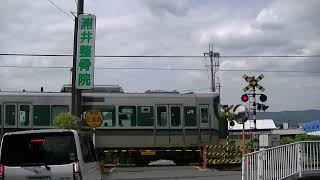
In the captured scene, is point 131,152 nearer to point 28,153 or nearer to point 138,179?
point 138,179

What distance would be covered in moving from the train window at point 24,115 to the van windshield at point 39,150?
1842 centimetres

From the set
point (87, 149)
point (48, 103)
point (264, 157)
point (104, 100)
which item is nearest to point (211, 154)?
point (104, 100)

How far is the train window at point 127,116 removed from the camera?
29812 millimetres

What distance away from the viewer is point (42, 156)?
36.0 ft

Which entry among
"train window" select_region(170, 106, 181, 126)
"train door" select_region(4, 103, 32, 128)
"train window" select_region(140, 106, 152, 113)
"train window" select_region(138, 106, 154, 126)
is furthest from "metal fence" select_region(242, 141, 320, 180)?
"train door" select_region(4, 103, 32, 128)

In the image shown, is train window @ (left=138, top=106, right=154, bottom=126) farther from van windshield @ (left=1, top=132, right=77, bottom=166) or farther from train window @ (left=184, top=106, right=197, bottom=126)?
van windshield @ (left=1, top=132, right=77, bottom=166)

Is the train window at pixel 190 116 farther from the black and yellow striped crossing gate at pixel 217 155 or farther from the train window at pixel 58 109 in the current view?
the train window at pixel 58 109

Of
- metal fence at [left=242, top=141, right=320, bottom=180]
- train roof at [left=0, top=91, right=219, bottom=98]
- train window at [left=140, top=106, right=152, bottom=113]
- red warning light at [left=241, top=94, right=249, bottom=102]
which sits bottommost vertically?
metal fence at [left=242, top=141, right=320, bottom=180]

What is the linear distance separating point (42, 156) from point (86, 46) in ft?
37.0

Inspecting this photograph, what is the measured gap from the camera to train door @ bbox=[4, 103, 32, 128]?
94.7 feet

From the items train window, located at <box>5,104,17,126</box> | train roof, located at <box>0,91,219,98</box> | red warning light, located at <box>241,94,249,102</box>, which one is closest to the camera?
train window, located at <box>5,104,17,126</box>

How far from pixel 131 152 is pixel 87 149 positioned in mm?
18073

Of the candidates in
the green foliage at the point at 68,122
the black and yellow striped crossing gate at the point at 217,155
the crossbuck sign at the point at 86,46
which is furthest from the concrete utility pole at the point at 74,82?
the black and yellow striped crossing gate at the point at 217,155

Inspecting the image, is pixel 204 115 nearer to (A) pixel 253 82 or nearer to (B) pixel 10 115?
(A) pixel 253 82
